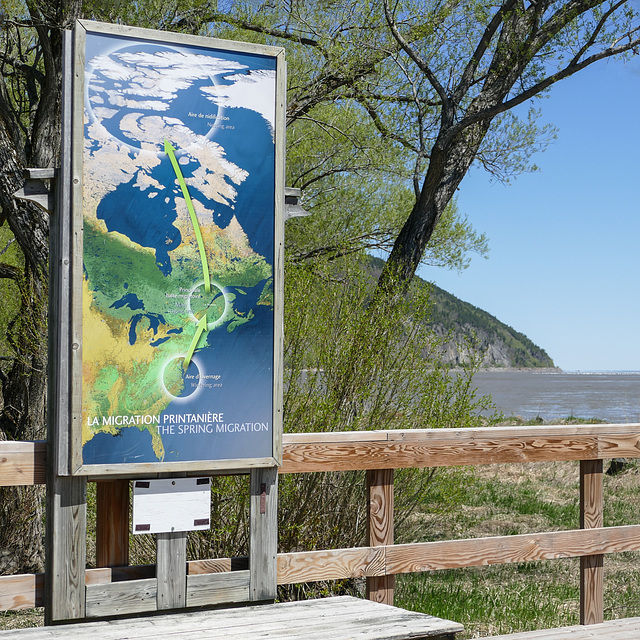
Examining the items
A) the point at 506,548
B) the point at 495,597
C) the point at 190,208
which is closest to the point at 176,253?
the point at 190,208

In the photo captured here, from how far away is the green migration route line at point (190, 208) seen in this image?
10.4 feet

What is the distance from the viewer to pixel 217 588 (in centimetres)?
325

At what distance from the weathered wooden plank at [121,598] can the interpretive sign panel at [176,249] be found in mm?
462

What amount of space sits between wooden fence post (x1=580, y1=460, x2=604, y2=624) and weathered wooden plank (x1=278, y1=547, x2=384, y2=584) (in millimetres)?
1182

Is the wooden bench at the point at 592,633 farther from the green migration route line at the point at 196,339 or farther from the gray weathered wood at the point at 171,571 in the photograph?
the green migration route line at the point at 196,339

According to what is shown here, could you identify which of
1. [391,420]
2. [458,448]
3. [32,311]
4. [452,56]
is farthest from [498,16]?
[458,448]

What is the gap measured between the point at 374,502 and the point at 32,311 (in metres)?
3.96

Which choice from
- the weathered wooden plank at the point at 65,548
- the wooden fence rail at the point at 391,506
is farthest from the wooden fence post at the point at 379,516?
the weathered wooden plank at the point at 65,548

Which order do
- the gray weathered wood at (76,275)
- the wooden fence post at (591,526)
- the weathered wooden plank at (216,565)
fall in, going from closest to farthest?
the gray weathered wood at (76,275), the weathered wooden plank at (216,565), the wooden fence post at (591,526)

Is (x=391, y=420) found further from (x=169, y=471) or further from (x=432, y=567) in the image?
(x=169, y=471)

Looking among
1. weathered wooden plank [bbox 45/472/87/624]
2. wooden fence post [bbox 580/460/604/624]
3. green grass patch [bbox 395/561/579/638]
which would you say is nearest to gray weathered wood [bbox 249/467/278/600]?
weathered wooden plank [bbox 45/472/87/624]

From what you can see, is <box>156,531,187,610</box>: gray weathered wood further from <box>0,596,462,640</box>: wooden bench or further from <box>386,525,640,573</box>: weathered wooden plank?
<box>386,525,640,573</box>: weathered wooden plank

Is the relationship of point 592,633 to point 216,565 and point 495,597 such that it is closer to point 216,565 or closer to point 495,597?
point 216,565

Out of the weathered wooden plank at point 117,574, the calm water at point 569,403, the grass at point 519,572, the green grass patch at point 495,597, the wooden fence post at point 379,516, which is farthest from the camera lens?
the calm water at point 569,403
